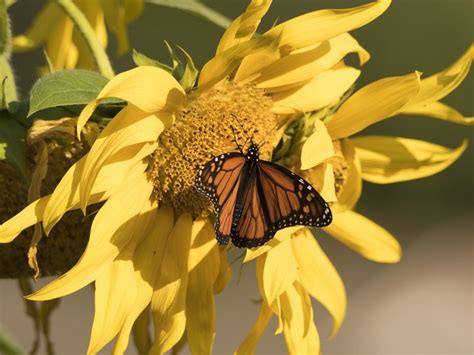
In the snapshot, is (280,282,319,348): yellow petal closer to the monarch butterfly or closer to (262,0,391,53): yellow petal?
the monarch butterfly

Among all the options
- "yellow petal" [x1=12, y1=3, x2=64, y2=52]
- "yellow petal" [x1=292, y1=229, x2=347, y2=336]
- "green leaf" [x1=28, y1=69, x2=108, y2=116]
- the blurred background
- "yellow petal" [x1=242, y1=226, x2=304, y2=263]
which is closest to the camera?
"green leaf" [x1=28, y1=69, x2=108, y2=116]

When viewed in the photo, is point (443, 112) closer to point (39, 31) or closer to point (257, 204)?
point (257, 204)

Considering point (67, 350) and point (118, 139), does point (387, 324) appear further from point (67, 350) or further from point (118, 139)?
point (118, 139)

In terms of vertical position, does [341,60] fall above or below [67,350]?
above

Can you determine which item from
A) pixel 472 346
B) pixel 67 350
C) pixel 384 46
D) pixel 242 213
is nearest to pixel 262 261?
pixel 242 213

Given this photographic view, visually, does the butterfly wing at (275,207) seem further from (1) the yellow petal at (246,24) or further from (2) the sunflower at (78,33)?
(2) the sunflower at (78,33)

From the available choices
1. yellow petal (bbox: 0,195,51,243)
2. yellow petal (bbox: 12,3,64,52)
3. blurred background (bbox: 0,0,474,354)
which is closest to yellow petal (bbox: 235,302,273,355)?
yellow petal (bbox: 0,195,51,243)

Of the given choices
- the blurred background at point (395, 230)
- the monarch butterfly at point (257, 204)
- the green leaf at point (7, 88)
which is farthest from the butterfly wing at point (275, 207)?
the blurred background at point (395, 230)
